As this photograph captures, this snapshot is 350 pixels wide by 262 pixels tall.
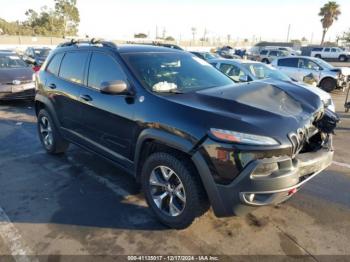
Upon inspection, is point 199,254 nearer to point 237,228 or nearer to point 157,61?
point 237,228

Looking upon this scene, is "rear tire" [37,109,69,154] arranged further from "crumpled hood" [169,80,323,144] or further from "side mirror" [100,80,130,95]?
"crumpled hood" [169,80,323,144]

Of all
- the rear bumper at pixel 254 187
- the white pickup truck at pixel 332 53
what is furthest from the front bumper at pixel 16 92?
the white pickup truck at pixel 332 53

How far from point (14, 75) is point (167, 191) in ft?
27.6

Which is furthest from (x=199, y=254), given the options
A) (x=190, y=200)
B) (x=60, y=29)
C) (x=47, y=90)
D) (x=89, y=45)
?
(x=60, y=29)

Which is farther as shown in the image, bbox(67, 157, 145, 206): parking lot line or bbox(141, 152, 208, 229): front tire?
bbox(67, 157, 145, 206): parking lot line

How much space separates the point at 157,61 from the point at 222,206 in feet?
6.60

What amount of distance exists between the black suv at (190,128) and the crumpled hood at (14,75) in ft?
19.3

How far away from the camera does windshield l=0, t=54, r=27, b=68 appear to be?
10689mm

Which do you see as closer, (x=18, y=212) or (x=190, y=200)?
(x=190, y=200)

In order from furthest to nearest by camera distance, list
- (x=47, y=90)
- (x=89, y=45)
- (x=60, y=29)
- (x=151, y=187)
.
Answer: (x=60, y=29) → (x=47, y=90) → (x=89, y=45) → (x=151, y=187)

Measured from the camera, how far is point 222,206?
9.50ft

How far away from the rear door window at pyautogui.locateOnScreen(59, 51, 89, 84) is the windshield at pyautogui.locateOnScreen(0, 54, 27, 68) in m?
6.90

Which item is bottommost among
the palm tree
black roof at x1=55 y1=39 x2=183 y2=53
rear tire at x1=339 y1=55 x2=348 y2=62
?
rear tire at x1=339 y1=55 x2=348 y2=62

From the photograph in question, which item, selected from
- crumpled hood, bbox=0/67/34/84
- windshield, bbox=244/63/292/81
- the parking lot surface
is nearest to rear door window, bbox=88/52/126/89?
the parking lot surface
